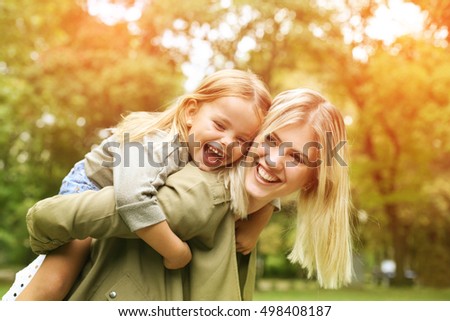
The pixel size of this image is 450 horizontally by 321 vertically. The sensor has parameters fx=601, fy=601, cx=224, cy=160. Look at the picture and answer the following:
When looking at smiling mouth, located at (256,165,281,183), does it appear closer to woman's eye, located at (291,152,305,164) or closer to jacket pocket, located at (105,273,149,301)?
woman's eye, located at (291,152,305,164)

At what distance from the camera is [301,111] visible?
166cm

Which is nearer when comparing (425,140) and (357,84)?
(425,140)

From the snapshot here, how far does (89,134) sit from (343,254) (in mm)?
10755

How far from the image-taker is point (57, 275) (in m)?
1.58

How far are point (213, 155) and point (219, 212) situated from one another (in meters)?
0.22

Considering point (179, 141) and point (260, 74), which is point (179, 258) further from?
point (260, 74)

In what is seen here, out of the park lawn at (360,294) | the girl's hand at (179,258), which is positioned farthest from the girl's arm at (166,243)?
the park lawn at (360,294)

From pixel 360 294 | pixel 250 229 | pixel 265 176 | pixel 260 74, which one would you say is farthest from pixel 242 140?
pixel 360 294

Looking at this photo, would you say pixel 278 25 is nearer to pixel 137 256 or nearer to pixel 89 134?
pixel 89 134

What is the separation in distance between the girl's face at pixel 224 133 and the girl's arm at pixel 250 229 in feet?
0.75

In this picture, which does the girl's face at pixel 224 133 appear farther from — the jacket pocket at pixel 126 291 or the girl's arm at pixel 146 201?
the jacket pocket at pixel 126 291

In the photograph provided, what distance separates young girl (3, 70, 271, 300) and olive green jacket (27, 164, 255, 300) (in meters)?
0.04

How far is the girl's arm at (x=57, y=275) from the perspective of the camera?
1.56 m
